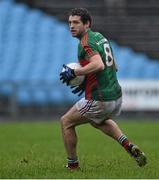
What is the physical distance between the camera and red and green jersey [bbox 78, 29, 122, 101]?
8.29 meters

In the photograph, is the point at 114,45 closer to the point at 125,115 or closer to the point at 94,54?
the point at 125,115

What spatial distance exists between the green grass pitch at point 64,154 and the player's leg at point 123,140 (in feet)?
0.45

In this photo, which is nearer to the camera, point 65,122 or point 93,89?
point 93,89

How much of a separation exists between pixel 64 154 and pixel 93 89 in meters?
3.05

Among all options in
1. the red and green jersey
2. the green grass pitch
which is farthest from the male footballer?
the green grass pitch

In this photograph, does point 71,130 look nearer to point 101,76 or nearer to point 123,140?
point 123,140

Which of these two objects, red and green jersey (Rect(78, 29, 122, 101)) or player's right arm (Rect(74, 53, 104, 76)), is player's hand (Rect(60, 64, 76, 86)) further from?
red and green jersey (Rect(78, 29, 122, 101))

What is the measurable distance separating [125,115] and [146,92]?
0.94 metres

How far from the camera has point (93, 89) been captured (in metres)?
8.41

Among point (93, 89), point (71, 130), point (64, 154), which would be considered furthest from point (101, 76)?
point (64, 154)

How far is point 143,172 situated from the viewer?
8094 millimetres

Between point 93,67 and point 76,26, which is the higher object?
point 76,26

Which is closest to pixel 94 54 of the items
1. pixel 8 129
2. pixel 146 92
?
Result: pixel 8 129

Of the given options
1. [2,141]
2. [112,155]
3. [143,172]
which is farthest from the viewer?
[2,141]
